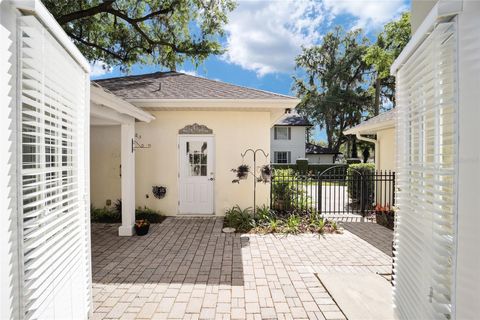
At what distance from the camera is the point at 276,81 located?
29688mm

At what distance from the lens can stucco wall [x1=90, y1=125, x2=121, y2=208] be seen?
7418 mm

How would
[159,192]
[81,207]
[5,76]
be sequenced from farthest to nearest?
[159,192] → [81,207] → [5,76]

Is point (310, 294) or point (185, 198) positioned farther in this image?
point (185, 198)

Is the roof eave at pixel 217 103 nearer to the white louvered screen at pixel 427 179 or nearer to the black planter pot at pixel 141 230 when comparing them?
the black planter pot at pixel 141 230

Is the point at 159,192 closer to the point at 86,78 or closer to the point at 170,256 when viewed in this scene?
the point at 170,256

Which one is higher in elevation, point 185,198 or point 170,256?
point 185,198

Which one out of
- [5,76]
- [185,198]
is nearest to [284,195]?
[185,198]

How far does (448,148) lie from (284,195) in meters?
5.83

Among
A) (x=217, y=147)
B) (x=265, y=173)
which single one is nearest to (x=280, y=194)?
(x=265, y=173)

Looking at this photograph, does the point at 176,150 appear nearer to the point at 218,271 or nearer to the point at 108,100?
the point at 108,100

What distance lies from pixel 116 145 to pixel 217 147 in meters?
3.02

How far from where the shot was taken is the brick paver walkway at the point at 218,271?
306 cm

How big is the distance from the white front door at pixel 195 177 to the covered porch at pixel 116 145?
139 centimetres

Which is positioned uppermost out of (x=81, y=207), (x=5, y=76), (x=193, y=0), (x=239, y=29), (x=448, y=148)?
(x=193, y=0)
